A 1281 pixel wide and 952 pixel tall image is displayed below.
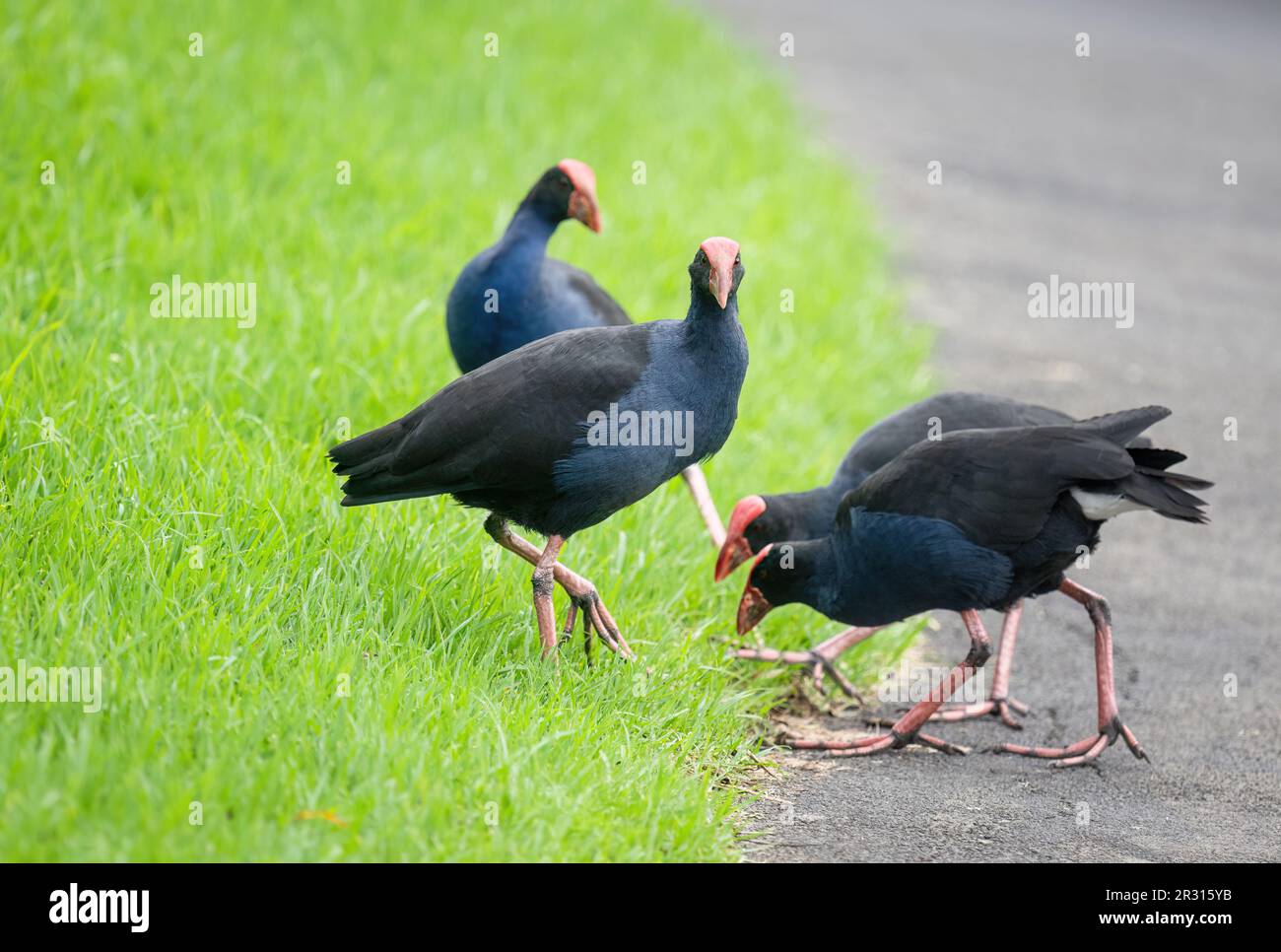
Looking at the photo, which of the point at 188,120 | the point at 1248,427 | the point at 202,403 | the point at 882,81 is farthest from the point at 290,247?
the point at 882,81

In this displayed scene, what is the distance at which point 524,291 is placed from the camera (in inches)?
210

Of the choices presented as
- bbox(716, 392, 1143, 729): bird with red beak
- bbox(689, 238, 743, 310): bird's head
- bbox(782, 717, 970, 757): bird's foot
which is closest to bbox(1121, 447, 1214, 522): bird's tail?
bbox(716, 392, 1143, 729): bird with red beak

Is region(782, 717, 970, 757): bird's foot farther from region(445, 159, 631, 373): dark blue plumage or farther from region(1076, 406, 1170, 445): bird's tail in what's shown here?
region(445, 159, 631, 373): dark blue plumage

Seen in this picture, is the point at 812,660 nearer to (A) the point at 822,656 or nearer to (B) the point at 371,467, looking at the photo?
(A) the point at 822,656

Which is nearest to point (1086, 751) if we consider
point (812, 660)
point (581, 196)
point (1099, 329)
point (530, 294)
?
point (812, 660)

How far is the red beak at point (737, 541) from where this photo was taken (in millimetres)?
4918

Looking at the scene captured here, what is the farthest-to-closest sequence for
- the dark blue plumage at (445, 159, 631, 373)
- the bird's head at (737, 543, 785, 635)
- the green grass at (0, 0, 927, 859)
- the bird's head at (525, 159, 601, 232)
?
the bird's head at (525, 159, 601, 232)
the dark blue plumage at (445, 159, 631, 373)
the bird's head at (737, 543, 785, 635)
the green grass at (0, 0, 927, 859)

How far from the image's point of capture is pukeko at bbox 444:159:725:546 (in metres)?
5.33

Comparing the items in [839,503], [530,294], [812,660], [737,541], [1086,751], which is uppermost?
[530,294]

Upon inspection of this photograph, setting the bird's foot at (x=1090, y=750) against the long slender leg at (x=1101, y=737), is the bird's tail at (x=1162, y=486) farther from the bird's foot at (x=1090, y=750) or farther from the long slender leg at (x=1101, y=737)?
the bird's foot at (x=1090, y=750)

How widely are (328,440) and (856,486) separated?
6.38 ft

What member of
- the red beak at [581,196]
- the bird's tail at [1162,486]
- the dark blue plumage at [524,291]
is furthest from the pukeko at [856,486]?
the red beak at [581,196]

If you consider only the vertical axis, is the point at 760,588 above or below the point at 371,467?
below

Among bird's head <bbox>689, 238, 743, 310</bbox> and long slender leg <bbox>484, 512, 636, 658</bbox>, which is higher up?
bird's head <bbox>689, 238, 743, 310</bbox>
